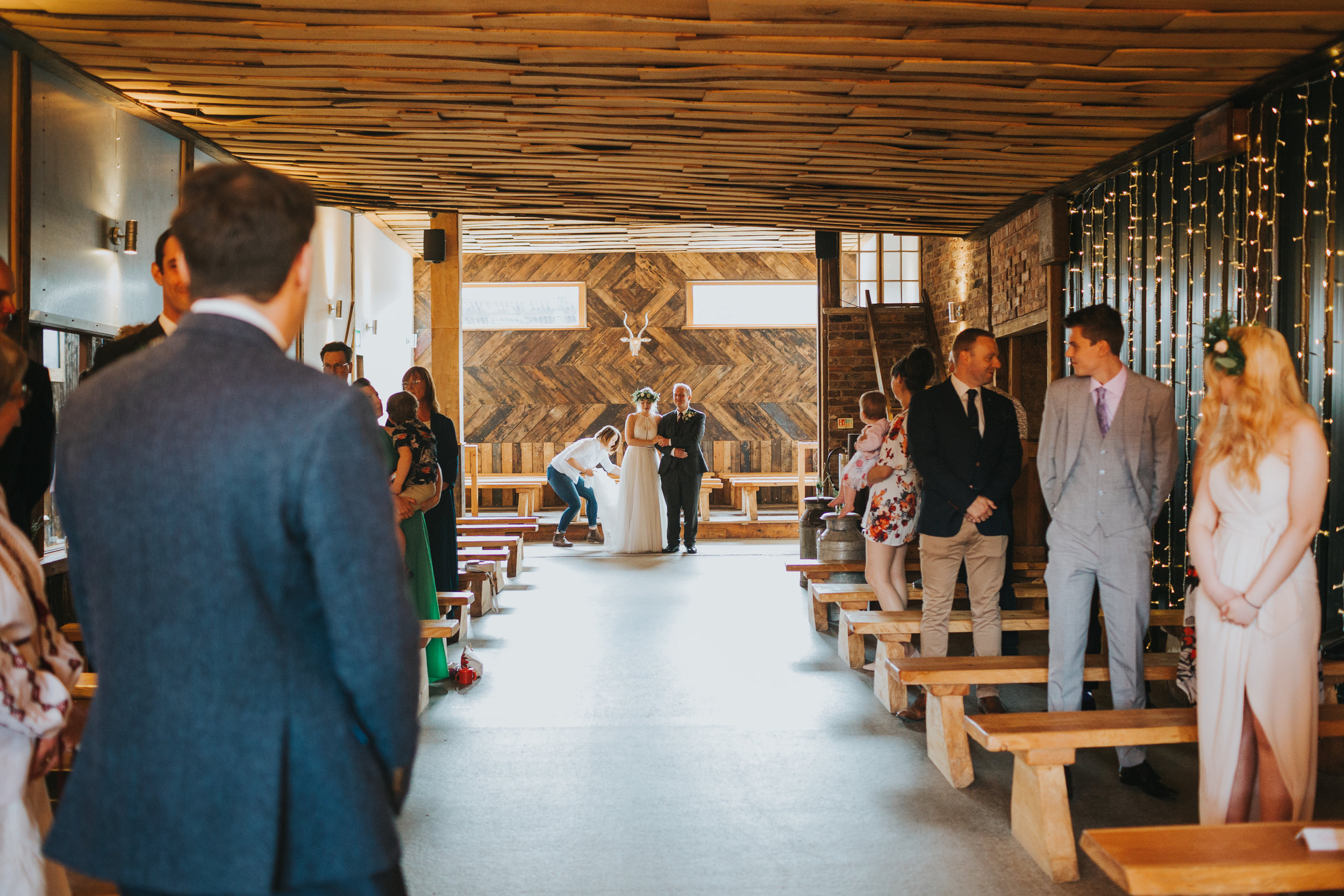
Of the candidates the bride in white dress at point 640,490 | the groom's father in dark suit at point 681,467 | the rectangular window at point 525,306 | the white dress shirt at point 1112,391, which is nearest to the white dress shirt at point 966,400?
the white dress shirt at point 1112,391

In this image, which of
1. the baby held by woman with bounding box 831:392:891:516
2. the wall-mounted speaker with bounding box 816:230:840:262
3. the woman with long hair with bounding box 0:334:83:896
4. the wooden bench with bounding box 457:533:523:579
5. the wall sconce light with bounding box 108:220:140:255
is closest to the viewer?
the woman with long hair with bounding box 0:334:83:896

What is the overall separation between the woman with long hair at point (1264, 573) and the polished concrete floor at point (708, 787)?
1.82 ft

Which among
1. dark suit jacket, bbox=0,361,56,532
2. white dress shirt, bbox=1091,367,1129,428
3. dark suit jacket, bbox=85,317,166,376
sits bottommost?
dark suit jacket, bbox=0,361,56,532

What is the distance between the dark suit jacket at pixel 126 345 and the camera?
275 cm

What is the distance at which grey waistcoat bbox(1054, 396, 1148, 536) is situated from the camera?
140 inches

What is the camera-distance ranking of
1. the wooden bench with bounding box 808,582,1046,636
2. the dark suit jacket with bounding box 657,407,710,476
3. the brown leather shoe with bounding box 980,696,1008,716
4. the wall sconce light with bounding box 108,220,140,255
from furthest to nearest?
1. the dark suit jacket with bounding box 657,407,710,476
2. the wooden bench with bounding box 808,582,1046,636
3. the wall sconce light with bounding box 108,220,140,255
4. the brown leather shoe with bounding box 980,696,1008,716

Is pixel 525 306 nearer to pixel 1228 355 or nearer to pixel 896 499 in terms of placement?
pixel 896 499

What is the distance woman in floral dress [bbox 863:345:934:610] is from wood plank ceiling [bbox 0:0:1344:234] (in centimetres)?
131

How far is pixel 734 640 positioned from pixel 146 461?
5.33 m

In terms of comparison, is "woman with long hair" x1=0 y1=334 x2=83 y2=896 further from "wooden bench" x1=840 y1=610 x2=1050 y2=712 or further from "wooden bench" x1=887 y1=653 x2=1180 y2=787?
"wooden bench" x1=840 y1=610 x2=1050 y2=712

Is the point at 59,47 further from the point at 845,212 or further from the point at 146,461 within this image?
the point at 845,212

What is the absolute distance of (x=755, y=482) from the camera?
12734mm

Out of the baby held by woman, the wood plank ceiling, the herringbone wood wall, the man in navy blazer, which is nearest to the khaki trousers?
the man in navy blazer

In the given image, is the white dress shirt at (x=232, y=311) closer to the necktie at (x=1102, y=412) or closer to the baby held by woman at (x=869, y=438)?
the necktie at (x=1102, y=412)
